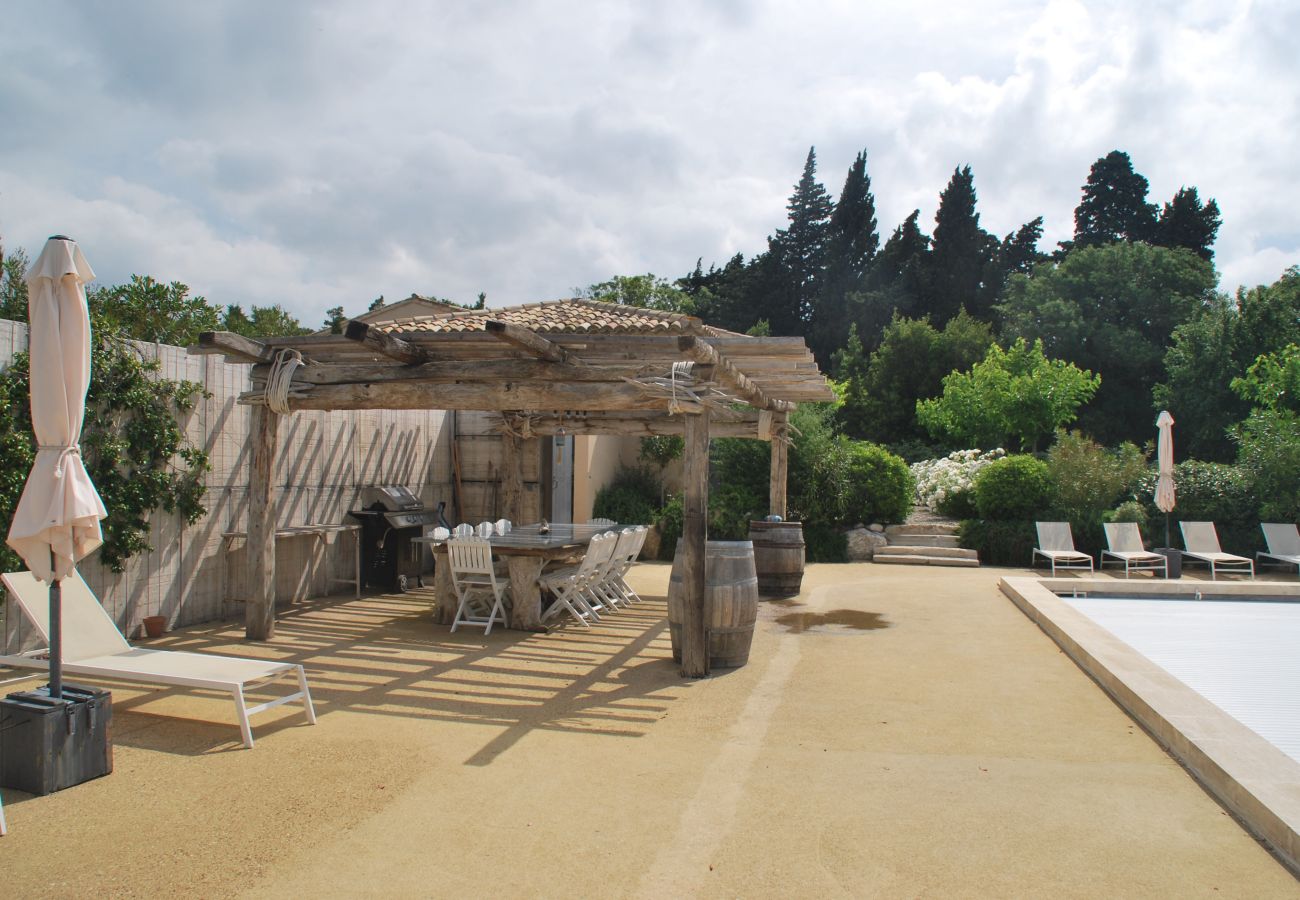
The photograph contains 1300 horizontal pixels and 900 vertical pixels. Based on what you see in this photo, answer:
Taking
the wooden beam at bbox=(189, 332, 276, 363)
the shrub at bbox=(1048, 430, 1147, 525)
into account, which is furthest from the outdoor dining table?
the shrub at bbox=(1048, 430, 1147, 525)

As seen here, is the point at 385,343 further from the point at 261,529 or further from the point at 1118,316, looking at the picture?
the point at 1118,316

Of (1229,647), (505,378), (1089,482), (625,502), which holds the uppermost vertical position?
(505,378)

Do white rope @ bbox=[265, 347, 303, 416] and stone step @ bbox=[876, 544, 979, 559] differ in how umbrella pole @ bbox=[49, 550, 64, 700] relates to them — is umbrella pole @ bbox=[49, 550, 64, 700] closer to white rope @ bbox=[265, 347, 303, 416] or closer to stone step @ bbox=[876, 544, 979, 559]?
white rope @ bbox=[265, 347, 303, 416]

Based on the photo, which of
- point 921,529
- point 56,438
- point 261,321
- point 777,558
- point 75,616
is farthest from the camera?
point 261,321

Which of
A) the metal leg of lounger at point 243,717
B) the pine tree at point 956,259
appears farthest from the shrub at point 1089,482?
the pine tree at point 956,259

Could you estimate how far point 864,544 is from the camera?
14.3 metres

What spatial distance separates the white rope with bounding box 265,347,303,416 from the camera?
721 cm

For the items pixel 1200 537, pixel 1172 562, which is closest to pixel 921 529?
pixel 1172 562

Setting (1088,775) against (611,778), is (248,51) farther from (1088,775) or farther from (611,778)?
(1088,775)

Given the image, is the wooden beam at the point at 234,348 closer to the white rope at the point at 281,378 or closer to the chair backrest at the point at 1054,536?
the white rope at the point at 281,378

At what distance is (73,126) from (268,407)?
110 inches

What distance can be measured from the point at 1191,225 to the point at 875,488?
85.5ft

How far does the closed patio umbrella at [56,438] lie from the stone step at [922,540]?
12.5 metres

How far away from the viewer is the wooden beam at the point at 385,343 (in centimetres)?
596
